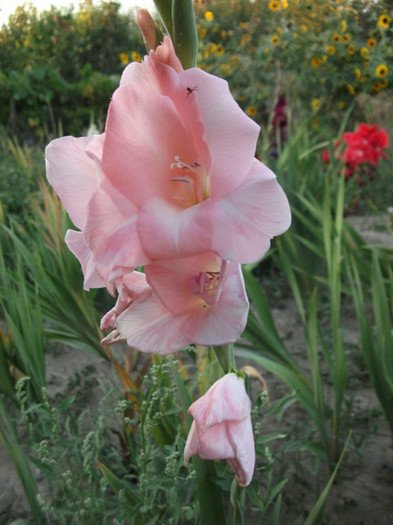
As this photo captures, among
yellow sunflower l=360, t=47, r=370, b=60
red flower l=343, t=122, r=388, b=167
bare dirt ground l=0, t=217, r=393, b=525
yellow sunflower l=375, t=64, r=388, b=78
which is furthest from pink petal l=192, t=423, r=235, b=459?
yellow sunflower l=360, t=47, r=370, b=60

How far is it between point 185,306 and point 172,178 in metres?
0.13

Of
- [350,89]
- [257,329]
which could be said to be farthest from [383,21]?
[257,329]

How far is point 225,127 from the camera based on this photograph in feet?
1.60

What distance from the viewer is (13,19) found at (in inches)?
324

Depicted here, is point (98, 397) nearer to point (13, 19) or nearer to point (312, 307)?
point (312, 307)

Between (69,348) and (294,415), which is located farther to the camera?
(69,348)

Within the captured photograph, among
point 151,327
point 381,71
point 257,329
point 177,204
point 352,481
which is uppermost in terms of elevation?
point 177,204

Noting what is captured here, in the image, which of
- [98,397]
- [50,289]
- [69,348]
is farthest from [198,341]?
[69,348]

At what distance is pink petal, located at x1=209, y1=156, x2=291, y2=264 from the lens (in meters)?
0.46

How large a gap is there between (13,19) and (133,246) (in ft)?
29.9

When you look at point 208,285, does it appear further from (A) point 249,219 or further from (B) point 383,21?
(B) point 383,21

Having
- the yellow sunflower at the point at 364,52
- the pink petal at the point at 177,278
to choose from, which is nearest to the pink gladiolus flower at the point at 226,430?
the pink petal at the point at 177,278

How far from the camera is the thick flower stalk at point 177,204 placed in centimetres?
47

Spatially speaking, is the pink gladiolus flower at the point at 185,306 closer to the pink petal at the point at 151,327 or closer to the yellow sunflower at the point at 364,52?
the pink petal at the point at 151,327
